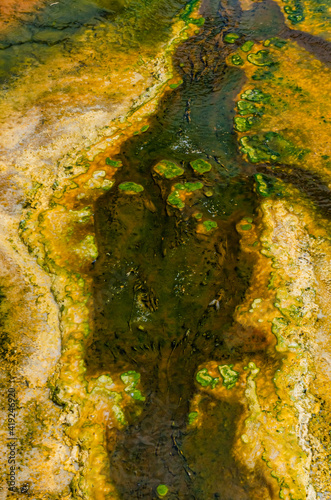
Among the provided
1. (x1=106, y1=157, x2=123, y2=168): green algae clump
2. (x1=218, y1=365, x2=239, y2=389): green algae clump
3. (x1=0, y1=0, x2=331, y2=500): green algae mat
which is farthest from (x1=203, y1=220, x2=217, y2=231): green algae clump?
(x1=218, y1=365, x2=239, y2=389): green algae clump

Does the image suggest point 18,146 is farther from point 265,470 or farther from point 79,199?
point 265,470

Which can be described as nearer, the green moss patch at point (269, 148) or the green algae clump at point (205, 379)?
the green algae clump at point (205, 379)

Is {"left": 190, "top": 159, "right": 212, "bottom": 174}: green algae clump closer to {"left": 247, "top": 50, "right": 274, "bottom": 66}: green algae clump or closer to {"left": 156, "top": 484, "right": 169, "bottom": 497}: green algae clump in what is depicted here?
{"left": 247, "top": 50, "right": 274, "bottom": 66}: green algae clump

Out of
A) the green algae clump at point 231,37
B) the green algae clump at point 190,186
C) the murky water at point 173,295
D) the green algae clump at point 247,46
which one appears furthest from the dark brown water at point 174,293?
the green algae clump at point 231,37

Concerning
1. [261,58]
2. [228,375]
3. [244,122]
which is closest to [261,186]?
[244,122]

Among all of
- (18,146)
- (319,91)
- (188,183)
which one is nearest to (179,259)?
(188,183)

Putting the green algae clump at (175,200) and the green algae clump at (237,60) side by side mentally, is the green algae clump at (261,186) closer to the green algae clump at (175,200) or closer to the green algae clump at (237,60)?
the green algae clump at (175,200)
